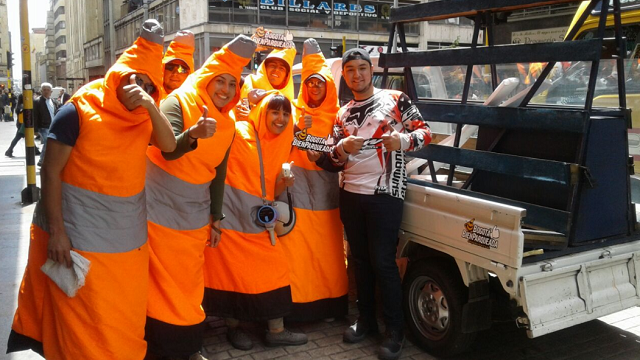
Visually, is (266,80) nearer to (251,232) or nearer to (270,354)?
(251,232)

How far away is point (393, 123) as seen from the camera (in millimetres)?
3734

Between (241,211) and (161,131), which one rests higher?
(161,131)

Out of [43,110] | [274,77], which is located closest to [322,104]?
[274,77]

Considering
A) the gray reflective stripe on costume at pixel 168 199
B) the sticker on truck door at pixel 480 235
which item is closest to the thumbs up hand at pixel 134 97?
the gray reflective stripe on costume at pixel 168 199

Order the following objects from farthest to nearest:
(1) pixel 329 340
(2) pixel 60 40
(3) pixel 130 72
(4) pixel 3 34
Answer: (2) pixel 60 40 < (4) pixel 3 34 < (1) pixel 329 340 < (3) pixel 130 72

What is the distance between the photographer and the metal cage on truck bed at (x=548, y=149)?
3.34m

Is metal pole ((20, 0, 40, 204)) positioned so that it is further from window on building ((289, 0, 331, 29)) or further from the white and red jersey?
window on building ((289, 0, 331, 29))

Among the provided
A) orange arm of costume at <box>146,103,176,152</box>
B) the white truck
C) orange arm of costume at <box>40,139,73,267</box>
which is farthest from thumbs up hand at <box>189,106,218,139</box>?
the white truck

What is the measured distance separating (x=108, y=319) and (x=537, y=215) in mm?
2589

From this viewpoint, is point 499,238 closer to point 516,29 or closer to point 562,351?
point 562,351

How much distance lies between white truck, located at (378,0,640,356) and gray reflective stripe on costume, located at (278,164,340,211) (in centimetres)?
61

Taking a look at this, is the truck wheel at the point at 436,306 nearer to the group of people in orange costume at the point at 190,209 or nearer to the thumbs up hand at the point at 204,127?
the group of people in orange costume at the point at 190,209

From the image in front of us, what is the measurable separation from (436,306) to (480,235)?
783 mm

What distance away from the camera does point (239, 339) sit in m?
3.89
